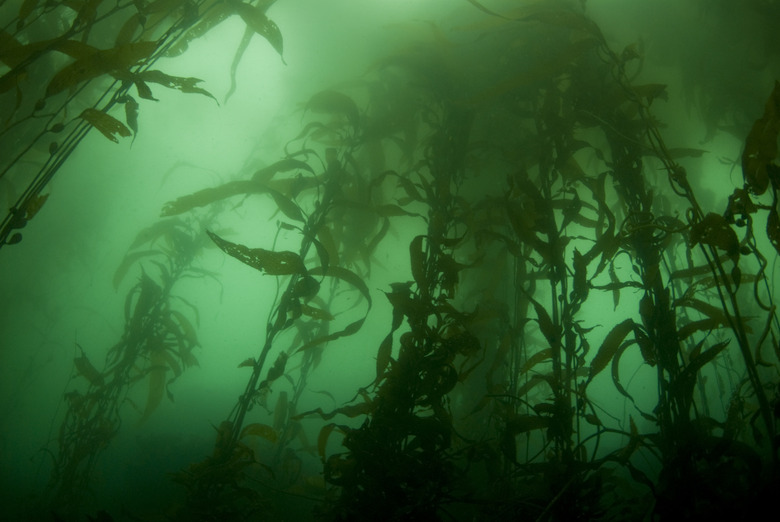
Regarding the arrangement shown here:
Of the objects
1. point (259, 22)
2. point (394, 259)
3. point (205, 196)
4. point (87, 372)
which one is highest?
point (394, 259)

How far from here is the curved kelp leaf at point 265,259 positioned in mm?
1012

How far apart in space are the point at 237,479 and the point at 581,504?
97 centimetres

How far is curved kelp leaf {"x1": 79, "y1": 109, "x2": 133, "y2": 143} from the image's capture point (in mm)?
831

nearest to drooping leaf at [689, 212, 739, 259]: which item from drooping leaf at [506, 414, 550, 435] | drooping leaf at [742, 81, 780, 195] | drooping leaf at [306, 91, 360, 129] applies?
drooping leaf at [742, 81, 780, 195]

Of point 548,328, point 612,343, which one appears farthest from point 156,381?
point 612,343

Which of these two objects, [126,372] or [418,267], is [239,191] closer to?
[418,267]

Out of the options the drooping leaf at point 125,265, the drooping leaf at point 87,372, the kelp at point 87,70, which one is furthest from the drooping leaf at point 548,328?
the drooping leaf at point 125,265

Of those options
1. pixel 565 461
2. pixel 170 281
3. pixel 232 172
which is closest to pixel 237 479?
pixel 565 461

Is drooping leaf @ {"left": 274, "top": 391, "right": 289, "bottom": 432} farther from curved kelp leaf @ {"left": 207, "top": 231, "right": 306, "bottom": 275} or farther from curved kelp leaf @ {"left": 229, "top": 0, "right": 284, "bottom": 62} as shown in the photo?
curved kelp leaf @ {"left": 229, "top": 0, "right": 284, "bottom": 62}

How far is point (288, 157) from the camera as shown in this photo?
1.66 metres

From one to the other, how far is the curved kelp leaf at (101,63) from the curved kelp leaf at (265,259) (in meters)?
0.44

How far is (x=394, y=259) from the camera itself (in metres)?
2.70

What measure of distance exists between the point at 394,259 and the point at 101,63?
2.00m

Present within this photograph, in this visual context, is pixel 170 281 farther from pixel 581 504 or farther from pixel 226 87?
pixel 581 504
